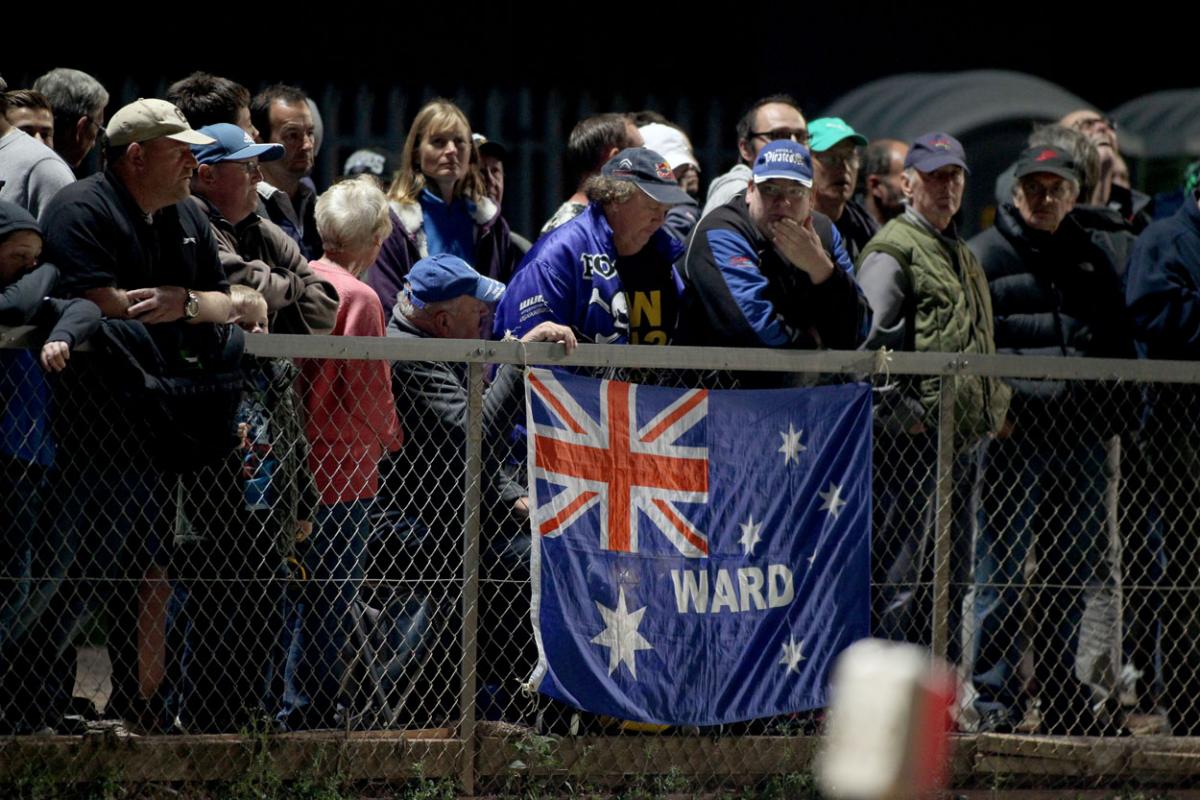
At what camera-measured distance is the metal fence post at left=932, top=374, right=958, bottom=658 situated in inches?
250

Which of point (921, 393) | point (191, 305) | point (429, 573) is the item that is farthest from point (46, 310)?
point (921, 393)

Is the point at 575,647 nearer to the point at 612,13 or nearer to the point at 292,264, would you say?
the point at 292,264

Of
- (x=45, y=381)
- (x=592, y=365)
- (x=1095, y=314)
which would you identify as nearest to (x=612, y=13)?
(x=1095, y=314)

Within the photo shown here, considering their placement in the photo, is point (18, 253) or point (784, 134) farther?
point (784, 134)

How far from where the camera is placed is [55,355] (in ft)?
16.8

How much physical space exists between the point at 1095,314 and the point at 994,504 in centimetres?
98

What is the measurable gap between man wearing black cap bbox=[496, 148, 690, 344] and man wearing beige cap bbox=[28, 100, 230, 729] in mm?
1170

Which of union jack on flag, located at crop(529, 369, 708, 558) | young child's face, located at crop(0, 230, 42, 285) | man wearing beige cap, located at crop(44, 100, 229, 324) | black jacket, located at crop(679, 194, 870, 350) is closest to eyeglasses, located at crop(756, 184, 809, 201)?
black jacket, located at crop(679, 194, 870, 350)

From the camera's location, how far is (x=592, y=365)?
19.3ft

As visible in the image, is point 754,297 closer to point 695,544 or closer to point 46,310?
point 695,544

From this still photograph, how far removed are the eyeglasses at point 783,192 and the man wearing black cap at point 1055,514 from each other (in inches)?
47.1

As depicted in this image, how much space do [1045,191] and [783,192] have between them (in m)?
1.42

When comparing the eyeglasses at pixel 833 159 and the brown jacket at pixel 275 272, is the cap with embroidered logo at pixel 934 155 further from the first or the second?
the brown jacket at pixel 275 272

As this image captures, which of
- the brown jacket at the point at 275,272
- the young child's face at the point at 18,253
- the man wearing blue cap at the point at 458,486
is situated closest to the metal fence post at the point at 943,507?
the man wearing blue cap at the point at 458,486
